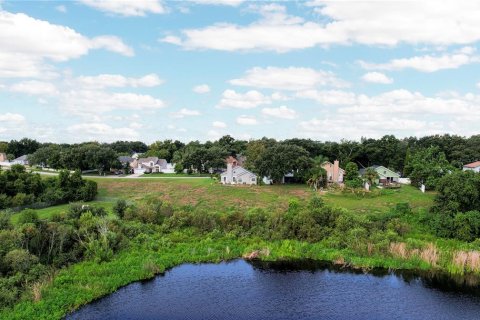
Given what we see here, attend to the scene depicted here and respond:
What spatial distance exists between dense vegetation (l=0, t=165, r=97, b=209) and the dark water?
30.8 m

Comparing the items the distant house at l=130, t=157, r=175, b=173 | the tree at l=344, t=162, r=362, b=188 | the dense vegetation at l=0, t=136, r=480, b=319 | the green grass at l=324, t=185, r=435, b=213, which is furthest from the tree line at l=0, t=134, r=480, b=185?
the green grass at l=324, t=185, r=435, b=213

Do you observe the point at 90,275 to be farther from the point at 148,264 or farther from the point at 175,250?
the point at 175,250

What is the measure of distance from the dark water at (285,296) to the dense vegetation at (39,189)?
30805 mm

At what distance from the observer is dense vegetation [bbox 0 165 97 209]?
52.7 meters

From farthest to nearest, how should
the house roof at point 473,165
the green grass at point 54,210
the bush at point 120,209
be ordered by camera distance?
the house roof at point 473,165, the green grass at point 54,210, the bush at point 120,209

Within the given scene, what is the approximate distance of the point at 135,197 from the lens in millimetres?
61594

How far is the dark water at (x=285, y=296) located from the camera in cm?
2563

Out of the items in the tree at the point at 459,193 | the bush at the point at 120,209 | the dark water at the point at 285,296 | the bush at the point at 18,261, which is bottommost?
the dark water at the point at 285,296

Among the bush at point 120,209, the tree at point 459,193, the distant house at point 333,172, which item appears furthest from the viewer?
the distant house at point 333,172

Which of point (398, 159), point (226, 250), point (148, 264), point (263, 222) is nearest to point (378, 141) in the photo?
point (398, 159)

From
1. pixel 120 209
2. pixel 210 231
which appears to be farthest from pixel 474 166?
pixel 120 209

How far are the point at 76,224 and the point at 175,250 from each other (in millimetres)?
9909

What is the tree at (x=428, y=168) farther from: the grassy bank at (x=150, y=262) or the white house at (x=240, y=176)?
the grassy bank at (x=150, y=262)

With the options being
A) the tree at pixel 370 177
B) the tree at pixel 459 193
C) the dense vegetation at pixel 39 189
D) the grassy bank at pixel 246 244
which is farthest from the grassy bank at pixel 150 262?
the tree at pixel 370 177
